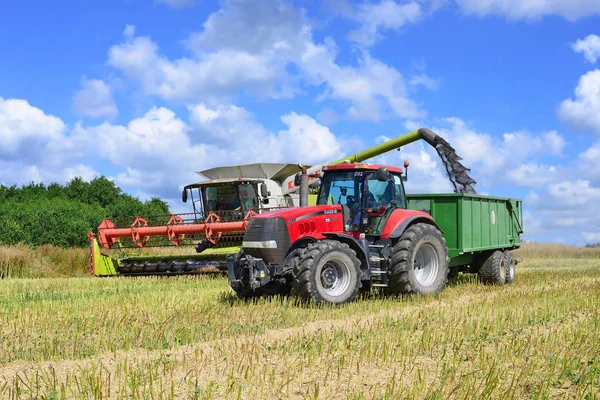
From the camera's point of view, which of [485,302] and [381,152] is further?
[381,152]

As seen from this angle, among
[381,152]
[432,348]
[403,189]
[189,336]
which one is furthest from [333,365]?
[381,152]

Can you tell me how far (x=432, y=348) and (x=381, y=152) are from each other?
1332cm

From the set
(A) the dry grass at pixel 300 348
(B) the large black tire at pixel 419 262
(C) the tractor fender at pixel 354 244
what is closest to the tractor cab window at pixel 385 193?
(B) the large black tire at pixel 419 262

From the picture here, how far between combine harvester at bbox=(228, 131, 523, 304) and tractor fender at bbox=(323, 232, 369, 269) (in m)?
0.01

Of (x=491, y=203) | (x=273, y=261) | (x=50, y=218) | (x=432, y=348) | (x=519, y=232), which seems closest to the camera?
(x=432, y=348)

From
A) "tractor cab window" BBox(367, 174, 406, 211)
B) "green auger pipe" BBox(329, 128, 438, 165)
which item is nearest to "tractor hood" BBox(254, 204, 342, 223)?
"tractor cab window" BBox(367, 174, 406, 211)

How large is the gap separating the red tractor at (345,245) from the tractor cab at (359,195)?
0.05ft

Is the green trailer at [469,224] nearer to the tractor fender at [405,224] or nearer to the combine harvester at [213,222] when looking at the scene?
the tractor fender at [405,224]

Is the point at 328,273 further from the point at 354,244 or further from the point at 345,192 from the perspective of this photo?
the point at 345,192

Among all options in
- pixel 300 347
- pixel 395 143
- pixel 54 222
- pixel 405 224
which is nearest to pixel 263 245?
pixel 405 224

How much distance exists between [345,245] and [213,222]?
21.0 ft

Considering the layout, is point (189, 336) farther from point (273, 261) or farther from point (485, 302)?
point (485, 302)

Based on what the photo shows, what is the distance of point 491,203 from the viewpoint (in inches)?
500

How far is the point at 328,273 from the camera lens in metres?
8.91
